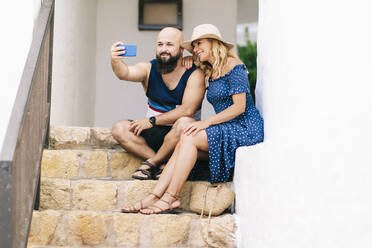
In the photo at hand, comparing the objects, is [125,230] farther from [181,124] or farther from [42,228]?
[181,124]

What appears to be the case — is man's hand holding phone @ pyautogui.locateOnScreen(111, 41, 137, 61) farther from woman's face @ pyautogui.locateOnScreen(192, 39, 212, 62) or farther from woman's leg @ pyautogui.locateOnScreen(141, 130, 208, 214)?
woman's leg @ pyautogui.locateOnScreen(141, 130, 208, 214)

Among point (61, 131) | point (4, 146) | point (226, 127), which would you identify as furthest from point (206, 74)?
point (4, 146)

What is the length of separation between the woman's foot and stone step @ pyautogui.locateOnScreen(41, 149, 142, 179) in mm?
603

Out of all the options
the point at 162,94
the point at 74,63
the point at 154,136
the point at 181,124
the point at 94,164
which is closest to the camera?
the point at 181,124

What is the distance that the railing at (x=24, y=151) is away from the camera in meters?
1.88

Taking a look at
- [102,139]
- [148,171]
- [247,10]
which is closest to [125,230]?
[148,171]

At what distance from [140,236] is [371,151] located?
1359mm

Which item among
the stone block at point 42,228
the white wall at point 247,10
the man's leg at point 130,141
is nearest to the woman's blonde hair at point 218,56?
the man's leg at point 130,141

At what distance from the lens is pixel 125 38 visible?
18.5ft

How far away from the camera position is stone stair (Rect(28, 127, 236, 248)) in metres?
2.75

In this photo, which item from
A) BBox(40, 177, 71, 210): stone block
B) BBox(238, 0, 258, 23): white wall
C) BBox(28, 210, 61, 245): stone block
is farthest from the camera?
BBox(238, 0, 258, 23): white wall

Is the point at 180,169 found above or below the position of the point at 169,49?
below

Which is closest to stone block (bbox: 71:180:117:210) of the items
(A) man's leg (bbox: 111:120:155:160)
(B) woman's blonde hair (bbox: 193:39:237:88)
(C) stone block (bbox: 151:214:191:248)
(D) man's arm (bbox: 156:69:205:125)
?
(C) stone block (bbox: 151:214:191:248)

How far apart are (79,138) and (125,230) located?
113 cm
